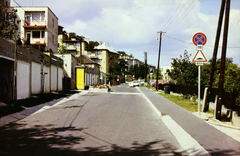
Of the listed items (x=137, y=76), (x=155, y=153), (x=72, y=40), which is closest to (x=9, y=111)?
(x=155, y=153)

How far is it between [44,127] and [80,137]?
6.43 ft

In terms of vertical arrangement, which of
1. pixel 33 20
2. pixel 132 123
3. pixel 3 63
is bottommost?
pixel 132 123

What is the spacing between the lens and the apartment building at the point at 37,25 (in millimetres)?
40125

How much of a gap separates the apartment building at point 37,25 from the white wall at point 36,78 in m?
21.6

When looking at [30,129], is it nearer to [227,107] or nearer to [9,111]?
[9,111]

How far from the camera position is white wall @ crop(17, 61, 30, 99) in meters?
15.1

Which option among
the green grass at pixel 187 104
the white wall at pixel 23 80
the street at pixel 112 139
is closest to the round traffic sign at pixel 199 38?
the green grass at pixel 187 104

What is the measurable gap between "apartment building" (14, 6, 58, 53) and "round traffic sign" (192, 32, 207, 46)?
33.7 meters

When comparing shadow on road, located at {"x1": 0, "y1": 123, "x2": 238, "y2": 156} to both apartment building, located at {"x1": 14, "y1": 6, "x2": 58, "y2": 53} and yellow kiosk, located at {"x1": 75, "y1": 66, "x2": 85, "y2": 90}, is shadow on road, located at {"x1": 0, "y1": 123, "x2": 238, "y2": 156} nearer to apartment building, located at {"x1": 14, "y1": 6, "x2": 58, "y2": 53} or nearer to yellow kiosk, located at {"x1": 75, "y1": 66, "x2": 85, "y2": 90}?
yellow kiosk, located at {"x1": 75, "y1": 66, "x2": 85, "y2": 90}

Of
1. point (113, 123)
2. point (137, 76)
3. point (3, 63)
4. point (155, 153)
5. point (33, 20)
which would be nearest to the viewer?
point (155, 153)

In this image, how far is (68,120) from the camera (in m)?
9.00

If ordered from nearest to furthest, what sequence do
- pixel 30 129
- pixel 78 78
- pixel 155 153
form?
pixel 155 153, pixel 30 129, pixel 78 78

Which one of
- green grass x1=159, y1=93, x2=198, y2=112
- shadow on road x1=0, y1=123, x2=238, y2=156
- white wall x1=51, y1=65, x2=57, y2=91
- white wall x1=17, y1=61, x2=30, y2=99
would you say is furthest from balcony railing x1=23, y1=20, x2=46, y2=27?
shadow on road x1=0, y1=123, x2=238, y2=156

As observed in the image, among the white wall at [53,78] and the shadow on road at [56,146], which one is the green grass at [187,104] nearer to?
the shadow on road at [56,146]
